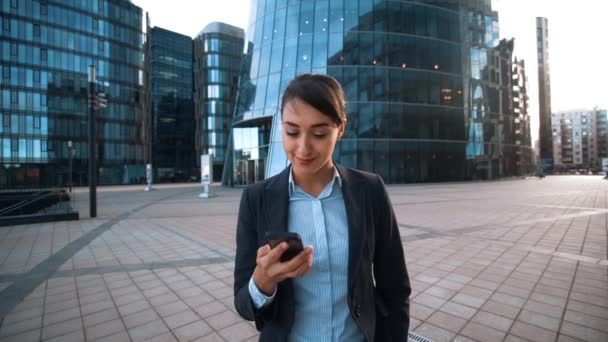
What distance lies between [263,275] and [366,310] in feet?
2.09

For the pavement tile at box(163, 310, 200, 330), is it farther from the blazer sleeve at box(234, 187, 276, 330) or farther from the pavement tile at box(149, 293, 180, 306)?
the blazer sleeve at box(234, 187, 276, 330)

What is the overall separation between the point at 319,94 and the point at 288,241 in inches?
26.6

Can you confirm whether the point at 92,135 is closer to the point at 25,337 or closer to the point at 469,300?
the point at 25,337

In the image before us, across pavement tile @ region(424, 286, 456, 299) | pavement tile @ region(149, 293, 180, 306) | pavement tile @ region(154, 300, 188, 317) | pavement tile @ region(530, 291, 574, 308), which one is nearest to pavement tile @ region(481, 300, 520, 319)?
pavement tile @ region(424, 286, 456, 299)

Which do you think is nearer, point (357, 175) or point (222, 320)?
point (357, 175)

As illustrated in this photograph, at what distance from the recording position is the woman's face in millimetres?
1321

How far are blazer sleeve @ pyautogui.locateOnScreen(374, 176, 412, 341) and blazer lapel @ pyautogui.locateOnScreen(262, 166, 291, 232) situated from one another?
20.3 inches

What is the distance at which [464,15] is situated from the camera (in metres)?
31.1

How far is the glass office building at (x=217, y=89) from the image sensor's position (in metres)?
55.9

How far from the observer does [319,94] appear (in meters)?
1.30

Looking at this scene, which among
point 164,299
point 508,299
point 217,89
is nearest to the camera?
point 508,299

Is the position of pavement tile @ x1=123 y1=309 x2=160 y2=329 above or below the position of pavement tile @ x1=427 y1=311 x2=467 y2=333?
below

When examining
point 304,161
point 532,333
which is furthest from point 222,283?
point 532,333

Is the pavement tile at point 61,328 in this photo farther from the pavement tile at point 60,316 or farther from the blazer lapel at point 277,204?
the blazer lapel at point 277,204
